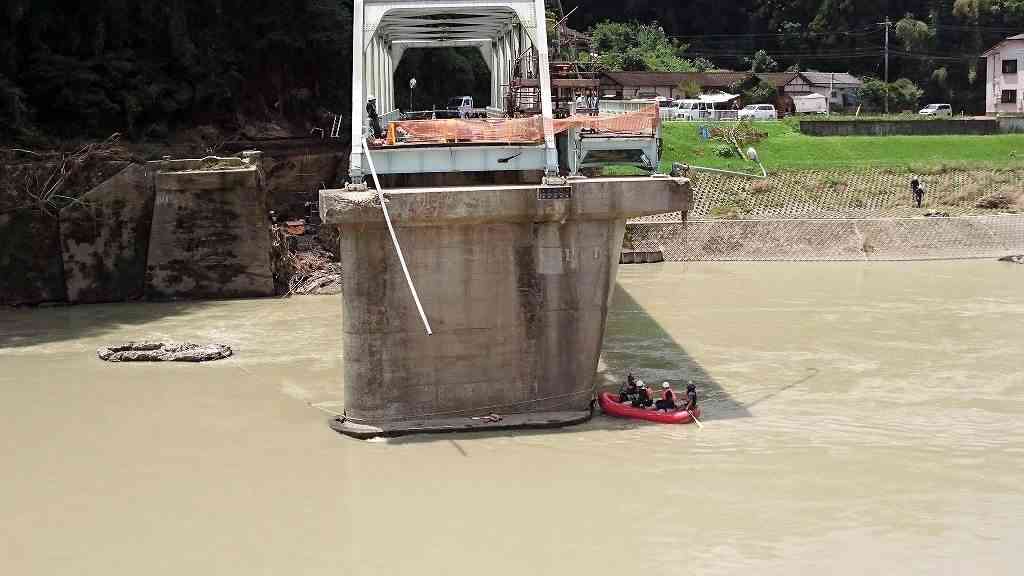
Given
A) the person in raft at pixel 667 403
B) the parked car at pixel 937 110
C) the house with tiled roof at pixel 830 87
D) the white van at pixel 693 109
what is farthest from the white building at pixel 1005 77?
the person in raft at pixel 667 403

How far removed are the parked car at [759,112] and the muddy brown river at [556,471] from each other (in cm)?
3281

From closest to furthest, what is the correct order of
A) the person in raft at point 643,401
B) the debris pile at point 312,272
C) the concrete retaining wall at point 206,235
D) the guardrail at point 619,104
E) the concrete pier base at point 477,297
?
the concrete pier base at point 477,297 → the person in raft at point 643,401 → the guardrail at point 619,104 → the concrete retaining wall at point 206,235 → the debris pile at point 312,272

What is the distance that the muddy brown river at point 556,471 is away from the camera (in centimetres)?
1431

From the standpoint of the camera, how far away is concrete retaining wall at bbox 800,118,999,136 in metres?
57.5

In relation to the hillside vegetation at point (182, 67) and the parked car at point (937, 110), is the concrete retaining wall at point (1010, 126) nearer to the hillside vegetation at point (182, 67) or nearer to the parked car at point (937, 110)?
the parked car at point (937, 110)

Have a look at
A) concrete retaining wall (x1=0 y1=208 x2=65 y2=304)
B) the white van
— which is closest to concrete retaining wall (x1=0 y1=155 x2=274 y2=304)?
concrete retaining wall (x1=0 y1=208 x2=65 y2=304)

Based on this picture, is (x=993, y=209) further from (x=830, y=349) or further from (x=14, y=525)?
(x=14, y=525)

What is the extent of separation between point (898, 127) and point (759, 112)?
744cm

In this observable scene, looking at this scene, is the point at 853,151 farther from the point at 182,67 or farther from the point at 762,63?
the point at 762,63

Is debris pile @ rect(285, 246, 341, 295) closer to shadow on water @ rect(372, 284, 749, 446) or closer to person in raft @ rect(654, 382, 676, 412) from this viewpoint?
shadow on water @ rect(372, 284, 749, 446)

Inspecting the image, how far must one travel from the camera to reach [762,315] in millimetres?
31859

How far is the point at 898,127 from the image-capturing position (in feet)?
191

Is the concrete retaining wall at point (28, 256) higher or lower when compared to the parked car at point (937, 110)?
lower

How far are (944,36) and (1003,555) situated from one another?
77789mm
